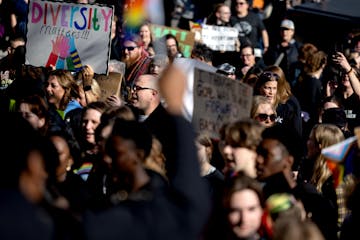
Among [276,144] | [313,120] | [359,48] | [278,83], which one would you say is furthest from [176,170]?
[359,48]

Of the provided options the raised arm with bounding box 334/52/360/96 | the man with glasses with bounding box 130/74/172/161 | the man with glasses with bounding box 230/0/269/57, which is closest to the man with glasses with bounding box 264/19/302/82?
the man with glasses with bounding box 230/0/269/57

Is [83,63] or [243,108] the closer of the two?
[243,108]

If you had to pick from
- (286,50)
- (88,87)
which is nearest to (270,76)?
(88,87)

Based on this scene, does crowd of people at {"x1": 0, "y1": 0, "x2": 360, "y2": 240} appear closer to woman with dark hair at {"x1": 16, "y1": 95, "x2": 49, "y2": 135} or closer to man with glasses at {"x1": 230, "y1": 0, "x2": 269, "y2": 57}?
woman with dark hair at {"x1": 16, "y1": 95, "x2": 49, "y2": 135}

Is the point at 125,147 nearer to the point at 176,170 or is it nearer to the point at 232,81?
the point at 176,170

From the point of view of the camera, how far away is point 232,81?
18.6 ft

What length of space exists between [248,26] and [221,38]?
2.22ft

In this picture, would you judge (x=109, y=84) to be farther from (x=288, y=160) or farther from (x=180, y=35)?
(x=180, y=35)

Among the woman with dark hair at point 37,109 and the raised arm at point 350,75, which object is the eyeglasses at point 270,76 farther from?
the woman with dark hair at point 37,109

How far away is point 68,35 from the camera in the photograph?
28.3 ft

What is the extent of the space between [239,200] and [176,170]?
30.9 inches

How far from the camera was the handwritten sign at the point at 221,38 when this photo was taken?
12.2 meters

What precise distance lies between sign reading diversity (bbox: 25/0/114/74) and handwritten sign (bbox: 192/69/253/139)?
3053 millimetres

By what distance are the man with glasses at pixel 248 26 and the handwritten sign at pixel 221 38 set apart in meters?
0.30
